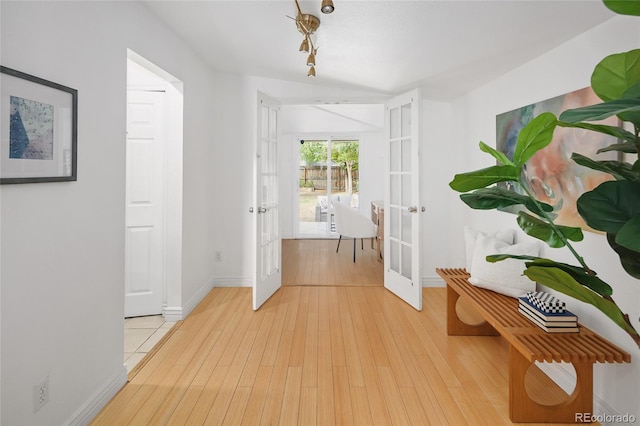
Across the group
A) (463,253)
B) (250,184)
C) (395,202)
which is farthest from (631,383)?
(250,184)

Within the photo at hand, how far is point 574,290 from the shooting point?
112cm

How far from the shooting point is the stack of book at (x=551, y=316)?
Answer: 1820 mm

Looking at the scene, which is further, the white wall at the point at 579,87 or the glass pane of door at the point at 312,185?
the glass pane of door at the point at 312,185

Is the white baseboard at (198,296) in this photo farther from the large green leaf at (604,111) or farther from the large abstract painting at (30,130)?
the large green leaf at (604,111)

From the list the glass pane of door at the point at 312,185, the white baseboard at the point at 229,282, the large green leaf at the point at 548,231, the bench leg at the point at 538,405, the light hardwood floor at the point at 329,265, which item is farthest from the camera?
the glass pane of door at the point at 312,185

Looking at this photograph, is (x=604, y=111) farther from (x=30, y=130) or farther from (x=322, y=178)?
(x=322, y=178)

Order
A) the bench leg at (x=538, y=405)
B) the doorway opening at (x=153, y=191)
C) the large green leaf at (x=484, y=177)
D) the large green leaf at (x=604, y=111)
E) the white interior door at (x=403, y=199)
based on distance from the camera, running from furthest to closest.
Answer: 1. the white interior door at (x=403, y=199)
2. the doorway opening at (x=153, y=191)
3. the bench leg at (x=538, y=405)
4. the large green leaf at (x=484, y=177)
5. the large green leaf at (x=604, y=111)

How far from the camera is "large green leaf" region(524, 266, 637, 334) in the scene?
106 cm

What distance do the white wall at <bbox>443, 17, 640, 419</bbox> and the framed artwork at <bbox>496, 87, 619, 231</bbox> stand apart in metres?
0.08

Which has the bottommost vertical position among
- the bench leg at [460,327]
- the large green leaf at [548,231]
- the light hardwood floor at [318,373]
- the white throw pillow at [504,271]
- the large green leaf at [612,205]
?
the light hardwood floor at [318,373]

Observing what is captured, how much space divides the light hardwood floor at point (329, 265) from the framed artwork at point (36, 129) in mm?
2834

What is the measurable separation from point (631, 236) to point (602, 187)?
0.74 ft

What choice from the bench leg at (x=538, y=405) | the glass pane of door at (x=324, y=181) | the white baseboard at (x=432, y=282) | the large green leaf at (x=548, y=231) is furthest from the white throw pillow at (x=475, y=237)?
the glass pane of door at (x=324, y=181)

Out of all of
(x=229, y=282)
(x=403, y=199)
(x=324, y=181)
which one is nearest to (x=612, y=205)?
(x=403, y=199)
